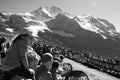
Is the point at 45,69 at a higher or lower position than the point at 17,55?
lower

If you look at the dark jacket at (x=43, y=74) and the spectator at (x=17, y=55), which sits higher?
the spectator at (x=17, y=55)

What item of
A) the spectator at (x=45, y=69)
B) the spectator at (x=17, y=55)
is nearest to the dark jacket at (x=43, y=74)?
the spectator at (x=45, y=69)

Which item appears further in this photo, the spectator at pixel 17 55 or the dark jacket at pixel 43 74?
the dark jacket at pixel 43 74

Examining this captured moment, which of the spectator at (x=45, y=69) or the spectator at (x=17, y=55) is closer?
the spectator at (x=17, y=55)

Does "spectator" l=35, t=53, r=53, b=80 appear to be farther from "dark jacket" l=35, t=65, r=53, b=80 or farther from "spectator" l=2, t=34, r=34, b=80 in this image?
"spectator" l=2, t=34, r=34, b=80

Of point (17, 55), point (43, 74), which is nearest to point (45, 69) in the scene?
point (43, 74)

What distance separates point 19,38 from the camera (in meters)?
3.83

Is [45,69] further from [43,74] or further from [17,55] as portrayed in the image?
[17,55]

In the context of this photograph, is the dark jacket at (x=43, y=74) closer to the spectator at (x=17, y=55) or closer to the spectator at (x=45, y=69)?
the spectator at (x=45, y=69)

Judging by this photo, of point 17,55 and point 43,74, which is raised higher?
point 17,55

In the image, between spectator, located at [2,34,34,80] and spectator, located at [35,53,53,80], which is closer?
spectator, located at [2,34,34,80]

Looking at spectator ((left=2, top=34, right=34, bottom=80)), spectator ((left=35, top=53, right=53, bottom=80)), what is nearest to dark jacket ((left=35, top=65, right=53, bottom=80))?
spectator ((left=35, top=53, right=53, bottom=80))

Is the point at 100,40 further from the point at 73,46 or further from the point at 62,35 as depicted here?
the point at 62,35

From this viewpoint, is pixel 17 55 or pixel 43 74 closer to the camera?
pixel 17 55
